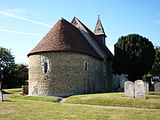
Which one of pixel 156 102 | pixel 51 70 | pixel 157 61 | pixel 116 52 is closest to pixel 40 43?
pixel 51 70

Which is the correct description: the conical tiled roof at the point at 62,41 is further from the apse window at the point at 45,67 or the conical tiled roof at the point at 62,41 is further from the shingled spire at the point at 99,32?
the shingled spire at the point at 99,32

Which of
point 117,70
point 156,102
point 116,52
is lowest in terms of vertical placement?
→ point 156,102

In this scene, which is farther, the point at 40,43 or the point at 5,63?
the point at 5,63

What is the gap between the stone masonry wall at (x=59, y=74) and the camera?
29094 millimetres

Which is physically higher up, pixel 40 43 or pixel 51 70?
pixel 40 43

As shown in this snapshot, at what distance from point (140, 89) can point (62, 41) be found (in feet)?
41.0

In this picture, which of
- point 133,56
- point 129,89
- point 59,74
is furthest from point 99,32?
point 129,89

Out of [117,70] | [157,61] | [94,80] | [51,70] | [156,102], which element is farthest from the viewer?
[157,61]

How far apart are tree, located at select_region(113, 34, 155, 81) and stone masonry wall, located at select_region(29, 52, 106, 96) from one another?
5.87 metres

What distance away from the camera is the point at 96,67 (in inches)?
1383

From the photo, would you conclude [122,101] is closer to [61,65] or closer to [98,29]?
[61,65]

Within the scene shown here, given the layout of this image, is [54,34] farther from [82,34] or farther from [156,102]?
[156,102]

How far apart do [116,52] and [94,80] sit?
5690 mm

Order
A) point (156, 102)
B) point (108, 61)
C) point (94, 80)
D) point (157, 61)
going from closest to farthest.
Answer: point (156, 102) < point (94, 80) < point (108, 61) < point (157, 61)
